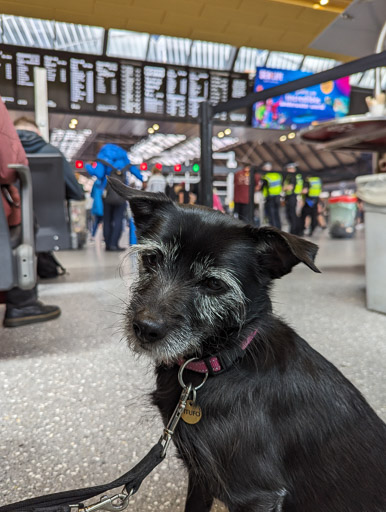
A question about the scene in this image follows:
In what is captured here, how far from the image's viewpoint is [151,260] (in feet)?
3.08

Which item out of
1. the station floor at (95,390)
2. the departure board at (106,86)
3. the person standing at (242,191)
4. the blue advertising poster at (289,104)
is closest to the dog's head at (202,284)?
the station floor at (95,390)

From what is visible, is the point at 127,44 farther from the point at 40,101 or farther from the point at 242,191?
the point at 40,101

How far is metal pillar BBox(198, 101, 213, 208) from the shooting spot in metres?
2.93

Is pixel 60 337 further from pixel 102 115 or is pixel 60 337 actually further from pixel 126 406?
pixel 102 115

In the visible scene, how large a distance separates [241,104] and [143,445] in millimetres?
2322

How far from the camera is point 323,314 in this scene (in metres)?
2.45

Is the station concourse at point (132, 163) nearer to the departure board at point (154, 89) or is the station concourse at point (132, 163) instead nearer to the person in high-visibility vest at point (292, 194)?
the departure board at point (154, 89)

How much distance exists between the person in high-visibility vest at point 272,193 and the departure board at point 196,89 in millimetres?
1923

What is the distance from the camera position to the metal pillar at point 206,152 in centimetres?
293

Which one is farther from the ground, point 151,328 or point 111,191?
point 111,191

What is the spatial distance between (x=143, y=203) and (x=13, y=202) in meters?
1.01

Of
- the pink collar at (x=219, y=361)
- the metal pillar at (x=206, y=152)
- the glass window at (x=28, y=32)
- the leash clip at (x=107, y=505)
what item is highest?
the glass window at (x=28, y=32)

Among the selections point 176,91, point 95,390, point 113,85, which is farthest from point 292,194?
point 95,390

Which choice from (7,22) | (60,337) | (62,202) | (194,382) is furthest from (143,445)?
(7,22)
